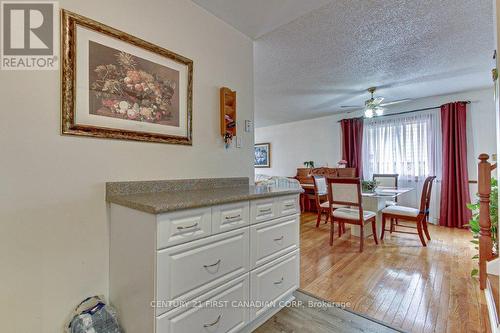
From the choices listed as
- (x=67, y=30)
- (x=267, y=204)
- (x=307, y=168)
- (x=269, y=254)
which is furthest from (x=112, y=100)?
(x=307, y=168)

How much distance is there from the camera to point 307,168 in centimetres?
595

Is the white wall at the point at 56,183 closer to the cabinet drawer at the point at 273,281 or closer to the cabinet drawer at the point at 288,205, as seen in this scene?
the cabinet drawer at the point at 288,205

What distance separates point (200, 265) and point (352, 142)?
493 centimetres

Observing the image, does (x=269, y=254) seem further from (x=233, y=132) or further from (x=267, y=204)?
(x=233, y=132)

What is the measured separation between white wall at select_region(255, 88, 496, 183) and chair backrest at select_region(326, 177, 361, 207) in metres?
2.60

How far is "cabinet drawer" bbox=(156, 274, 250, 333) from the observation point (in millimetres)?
1058

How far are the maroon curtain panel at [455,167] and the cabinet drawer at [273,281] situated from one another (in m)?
3.93

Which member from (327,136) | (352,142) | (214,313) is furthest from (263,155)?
(214,313)

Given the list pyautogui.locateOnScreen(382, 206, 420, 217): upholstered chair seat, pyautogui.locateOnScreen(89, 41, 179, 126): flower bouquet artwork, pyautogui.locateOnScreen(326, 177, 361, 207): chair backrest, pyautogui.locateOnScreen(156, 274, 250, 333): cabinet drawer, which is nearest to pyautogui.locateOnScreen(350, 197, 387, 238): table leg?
pyautogui.locateOnScreen(382, 206, 420, 217): upholstered chair seat

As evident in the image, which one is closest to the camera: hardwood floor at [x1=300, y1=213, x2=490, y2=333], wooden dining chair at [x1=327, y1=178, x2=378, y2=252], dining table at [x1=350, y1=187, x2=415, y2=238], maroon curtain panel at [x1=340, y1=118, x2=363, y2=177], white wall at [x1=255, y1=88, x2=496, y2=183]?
hardwood floor at [x1=300, y1=213, x2=490, y2=333]

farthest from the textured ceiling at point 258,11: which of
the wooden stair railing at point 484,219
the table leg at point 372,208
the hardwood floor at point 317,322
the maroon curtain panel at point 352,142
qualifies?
the maroon curtain panel at point 352,142

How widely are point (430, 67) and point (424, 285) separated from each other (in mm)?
2631

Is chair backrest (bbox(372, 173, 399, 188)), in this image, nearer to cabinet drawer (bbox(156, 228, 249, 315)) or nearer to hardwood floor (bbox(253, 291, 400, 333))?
hardwood floor (bbox(253, 291, 400, 333))

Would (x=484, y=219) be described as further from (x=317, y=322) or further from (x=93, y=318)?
(x=93, y=318)
